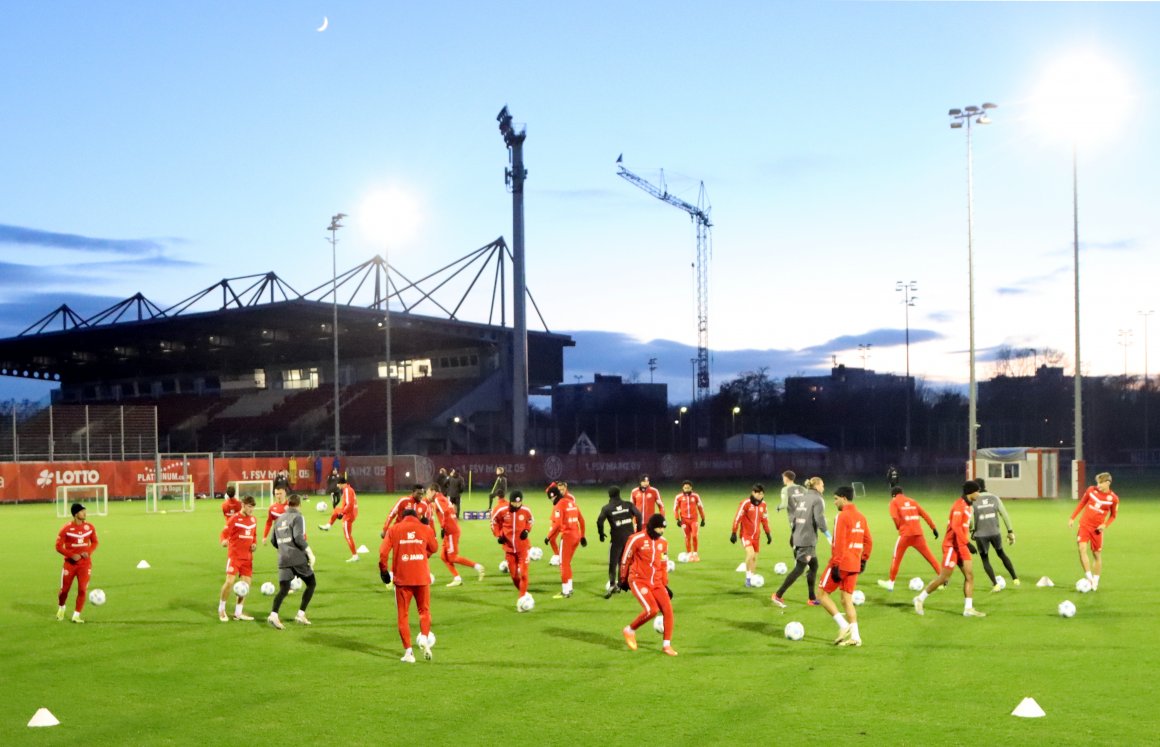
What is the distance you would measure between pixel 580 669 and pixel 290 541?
5.03 m

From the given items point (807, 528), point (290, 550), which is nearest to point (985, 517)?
point (807, 528)

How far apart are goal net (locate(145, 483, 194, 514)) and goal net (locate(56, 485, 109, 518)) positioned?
1.79 meters

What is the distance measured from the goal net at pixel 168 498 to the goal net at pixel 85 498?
1786 millimetres

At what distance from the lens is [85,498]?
53.3m

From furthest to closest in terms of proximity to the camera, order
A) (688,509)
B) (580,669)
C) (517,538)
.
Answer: (688,509)
(517,538)
(580,669)

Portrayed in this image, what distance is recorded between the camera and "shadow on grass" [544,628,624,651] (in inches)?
560

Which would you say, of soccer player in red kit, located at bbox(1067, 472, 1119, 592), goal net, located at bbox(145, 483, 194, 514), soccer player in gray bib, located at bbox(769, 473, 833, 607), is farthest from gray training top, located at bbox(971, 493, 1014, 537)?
goal net, located at bbox(145, 483, 194, 514)

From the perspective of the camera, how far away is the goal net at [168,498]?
153 ft

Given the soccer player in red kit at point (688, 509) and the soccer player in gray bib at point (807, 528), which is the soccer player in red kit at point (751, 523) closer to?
the soccer player in gray bib at point (807, 528)

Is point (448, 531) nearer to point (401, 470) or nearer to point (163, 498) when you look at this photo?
point (163, 498)

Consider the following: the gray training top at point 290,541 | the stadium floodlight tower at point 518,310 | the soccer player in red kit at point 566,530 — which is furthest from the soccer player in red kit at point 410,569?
the stadium floodlight tower at point 518,310

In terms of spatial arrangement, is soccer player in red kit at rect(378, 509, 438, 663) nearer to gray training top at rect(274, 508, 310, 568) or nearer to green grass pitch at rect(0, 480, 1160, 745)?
green grass pitch at rect(0, 480, 1160, 745)

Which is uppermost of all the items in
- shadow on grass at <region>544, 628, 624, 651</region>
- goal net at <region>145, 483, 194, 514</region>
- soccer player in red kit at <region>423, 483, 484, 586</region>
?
soccer player in red kit at <region>423, 483, 484, 586</region>

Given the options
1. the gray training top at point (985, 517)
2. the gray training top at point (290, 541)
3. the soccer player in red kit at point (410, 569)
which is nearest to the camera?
the soccer player in red kit at point (410, 569)
